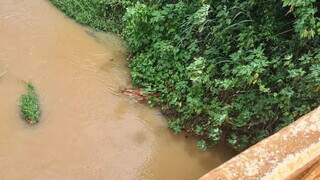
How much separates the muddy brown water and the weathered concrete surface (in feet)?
8.34

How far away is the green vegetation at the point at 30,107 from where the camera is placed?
4934 mm

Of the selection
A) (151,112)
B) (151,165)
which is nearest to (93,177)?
(151,165)

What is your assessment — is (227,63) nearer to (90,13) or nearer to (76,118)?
(76,118)

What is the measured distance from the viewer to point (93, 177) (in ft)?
15.2

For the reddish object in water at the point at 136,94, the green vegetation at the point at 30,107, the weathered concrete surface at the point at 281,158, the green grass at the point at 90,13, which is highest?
the weathered concrete surface at the point at 281,158

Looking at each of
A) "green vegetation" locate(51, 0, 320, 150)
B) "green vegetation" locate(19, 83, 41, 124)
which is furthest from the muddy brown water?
"green vegetation" locate(51, 0, 320, 150)

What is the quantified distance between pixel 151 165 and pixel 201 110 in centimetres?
81

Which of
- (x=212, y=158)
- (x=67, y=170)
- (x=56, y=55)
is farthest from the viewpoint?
(x=56, y=55)

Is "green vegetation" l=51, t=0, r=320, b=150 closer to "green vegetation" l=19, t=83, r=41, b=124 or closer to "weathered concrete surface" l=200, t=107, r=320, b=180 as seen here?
"green vegetation" l=19, t=83, r=41, b=124

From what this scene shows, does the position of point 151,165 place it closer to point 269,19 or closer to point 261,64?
point 261,64

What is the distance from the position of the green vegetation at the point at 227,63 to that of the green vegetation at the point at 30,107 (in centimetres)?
119

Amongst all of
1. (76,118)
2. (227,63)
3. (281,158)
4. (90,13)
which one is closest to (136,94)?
(76,118)

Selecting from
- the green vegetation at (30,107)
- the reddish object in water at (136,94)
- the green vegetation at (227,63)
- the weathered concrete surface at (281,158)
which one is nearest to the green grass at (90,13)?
the green vegetation at (227,63)

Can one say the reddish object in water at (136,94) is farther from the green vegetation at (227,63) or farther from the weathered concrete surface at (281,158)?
the weathered concrete surface at (281,158)
